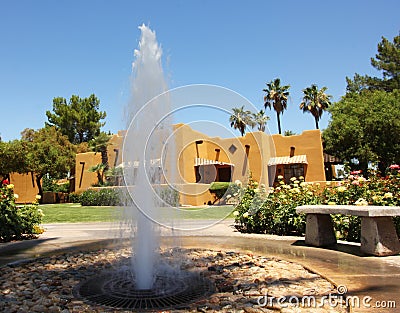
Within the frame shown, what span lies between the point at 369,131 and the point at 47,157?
92.3ft

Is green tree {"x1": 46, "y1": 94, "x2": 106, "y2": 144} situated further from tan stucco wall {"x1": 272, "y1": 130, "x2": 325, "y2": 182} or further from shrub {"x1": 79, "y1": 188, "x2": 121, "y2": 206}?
tan stucco wall {"x1": 272, "y1": 130, "x2": 325, "y2": 182}

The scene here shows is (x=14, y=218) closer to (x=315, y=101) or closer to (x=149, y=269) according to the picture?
(x=149, y=269)

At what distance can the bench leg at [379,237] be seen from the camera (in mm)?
4613

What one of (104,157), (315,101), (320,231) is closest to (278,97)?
(315,101)

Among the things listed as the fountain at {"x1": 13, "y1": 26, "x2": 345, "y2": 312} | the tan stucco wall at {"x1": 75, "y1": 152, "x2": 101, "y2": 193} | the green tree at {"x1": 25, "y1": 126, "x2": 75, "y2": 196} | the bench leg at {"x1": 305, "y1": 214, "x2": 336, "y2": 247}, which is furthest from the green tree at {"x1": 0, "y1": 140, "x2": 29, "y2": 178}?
the bench leg at {"x1": 305, "y1": 214, "x2": 336, "y2": 247}

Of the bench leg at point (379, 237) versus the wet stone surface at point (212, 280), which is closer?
the wet stone surface at point (212, 280)

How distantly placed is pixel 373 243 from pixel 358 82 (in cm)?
3342

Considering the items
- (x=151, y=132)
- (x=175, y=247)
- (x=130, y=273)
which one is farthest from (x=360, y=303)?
(x=175, y=247)

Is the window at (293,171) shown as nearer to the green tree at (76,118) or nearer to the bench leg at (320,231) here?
the bench leg at (320,231)

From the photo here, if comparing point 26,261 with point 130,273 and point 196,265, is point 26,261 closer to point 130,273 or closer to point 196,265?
point 130,273

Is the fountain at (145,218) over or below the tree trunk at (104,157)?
below

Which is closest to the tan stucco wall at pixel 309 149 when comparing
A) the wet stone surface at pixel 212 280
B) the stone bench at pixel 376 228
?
the stone bench at pixel 376 228

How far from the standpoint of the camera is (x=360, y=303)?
2689 mm

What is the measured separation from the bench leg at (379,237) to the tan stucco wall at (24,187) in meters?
34.8
